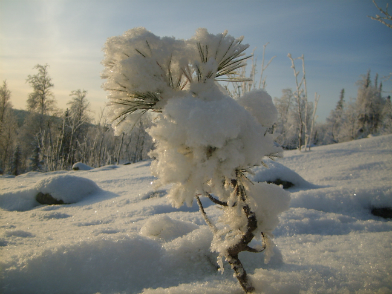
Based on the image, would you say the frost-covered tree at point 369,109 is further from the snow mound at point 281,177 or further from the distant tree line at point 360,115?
the snow mound at point 281,177

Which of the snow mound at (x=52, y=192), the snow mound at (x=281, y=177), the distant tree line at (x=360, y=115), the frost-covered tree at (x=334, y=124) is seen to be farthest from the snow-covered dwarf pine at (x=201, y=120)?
the frost-covered tree at (x=334, y=124)

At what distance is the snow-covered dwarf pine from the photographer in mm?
863

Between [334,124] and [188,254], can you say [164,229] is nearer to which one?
[188,254]

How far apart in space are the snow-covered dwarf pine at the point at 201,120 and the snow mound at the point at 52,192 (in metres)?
4.10

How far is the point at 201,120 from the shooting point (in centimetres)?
85

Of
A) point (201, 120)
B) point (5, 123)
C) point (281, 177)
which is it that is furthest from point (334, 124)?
point (5, 123)

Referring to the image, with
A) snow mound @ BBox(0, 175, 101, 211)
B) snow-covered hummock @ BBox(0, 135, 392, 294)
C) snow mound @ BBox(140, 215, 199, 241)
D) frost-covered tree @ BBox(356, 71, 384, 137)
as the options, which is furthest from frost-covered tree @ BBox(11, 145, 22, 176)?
frost-covered tree @ BBox(356, 71, 384, 137)

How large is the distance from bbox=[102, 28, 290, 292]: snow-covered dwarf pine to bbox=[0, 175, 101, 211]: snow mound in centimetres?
410

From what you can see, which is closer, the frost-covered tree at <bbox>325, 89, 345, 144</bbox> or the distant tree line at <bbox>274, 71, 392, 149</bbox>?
the distant tree line at <bbox>274, 71, 392, 149</bbox>

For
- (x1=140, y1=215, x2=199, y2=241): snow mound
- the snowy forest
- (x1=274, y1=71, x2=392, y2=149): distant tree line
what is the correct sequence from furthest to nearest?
(x1=274, y1=71, x2=392, y2=149): distant tree line, the snowy forest, (x1=140, y1=215, x2=199, y2=241): snow mound

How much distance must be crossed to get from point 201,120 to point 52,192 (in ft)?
15.4

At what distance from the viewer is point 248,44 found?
3.85 feet

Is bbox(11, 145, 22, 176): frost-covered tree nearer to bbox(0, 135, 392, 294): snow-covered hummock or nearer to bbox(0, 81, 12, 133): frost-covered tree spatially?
bbox(0, 81, 12, 133): frost-covered tree

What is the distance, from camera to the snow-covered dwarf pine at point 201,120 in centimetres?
86
